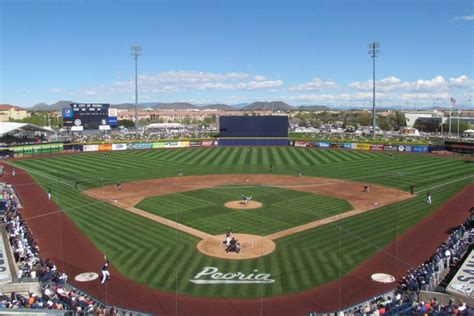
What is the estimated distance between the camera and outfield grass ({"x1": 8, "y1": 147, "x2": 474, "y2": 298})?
20969 millimetres

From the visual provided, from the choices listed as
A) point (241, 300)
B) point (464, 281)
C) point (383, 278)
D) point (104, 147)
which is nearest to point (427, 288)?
point (464, 281)

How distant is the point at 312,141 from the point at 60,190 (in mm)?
51537

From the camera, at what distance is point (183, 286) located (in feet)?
64.7

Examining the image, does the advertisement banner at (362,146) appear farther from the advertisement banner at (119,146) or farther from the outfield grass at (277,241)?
the advertisement banner at (119,146)

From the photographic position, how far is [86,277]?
68.9 ft

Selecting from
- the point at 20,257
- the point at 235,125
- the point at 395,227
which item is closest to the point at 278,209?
the point at 395,227

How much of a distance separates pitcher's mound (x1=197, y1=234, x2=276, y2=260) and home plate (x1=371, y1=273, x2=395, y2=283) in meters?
5.94

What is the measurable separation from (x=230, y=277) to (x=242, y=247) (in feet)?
13.3

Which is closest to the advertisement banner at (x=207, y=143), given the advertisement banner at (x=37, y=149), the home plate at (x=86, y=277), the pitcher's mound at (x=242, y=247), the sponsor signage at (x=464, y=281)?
the advertisement banner at (x=37, y=149)

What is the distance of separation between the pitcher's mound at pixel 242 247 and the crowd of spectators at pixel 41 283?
7.88 m

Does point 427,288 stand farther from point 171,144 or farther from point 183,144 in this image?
point 183,144

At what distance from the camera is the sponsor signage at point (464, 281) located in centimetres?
1644

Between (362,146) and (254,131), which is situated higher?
(254,131)

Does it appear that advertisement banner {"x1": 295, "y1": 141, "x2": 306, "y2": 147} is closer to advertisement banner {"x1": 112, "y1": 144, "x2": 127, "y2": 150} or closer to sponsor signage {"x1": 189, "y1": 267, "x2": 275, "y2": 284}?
advertisement banner {"x1": 112, "y1": 144, "x2": 127, "y2": 150}
